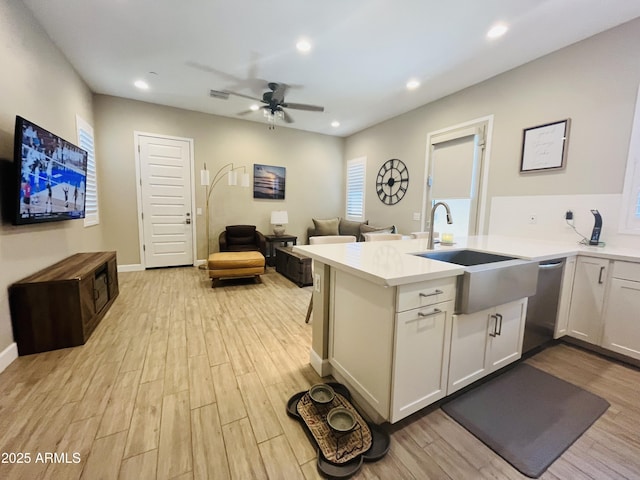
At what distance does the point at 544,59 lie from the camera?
114 inches

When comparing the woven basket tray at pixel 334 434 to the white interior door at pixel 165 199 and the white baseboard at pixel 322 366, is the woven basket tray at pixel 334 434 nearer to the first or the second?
the white baseboard at pixel 322 366

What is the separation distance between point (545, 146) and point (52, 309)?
513cm

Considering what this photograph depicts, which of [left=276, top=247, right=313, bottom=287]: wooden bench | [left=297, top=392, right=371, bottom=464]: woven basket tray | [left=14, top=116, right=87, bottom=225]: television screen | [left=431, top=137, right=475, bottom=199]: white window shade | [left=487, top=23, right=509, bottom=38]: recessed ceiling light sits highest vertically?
[left=487, top=23, right=509, bottom=38]: recessed ceiling light

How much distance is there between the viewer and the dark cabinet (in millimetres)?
2062

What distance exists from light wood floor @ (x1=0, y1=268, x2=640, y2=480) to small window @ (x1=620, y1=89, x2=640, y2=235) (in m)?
1.27

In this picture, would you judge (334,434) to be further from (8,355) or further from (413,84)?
(413,84)

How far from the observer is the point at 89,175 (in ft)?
12.6

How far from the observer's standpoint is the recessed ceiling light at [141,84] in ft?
12.4

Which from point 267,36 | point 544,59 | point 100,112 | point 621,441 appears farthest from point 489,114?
point 100,112

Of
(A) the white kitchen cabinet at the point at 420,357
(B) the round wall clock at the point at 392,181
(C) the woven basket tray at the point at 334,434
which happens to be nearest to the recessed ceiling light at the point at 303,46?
(B) the round wall clock at the point at 392,181

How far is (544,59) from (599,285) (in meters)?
2.53

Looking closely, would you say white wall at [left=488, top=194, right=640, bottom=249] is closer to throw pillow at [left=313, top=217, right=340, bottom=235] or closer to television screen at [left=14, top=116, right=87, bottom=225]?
throw pillow at [left=313, top=217, right=340, bottom=235]

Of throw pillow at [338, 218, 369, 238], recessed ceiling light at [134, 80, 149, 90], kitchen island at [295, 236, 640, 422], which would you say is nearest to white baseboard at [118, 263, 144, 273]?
recessed ceiling light at [134, 80, 149, 90]

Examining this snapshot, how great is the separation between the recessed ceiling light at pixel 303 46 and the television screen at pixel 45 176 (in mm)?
2530
